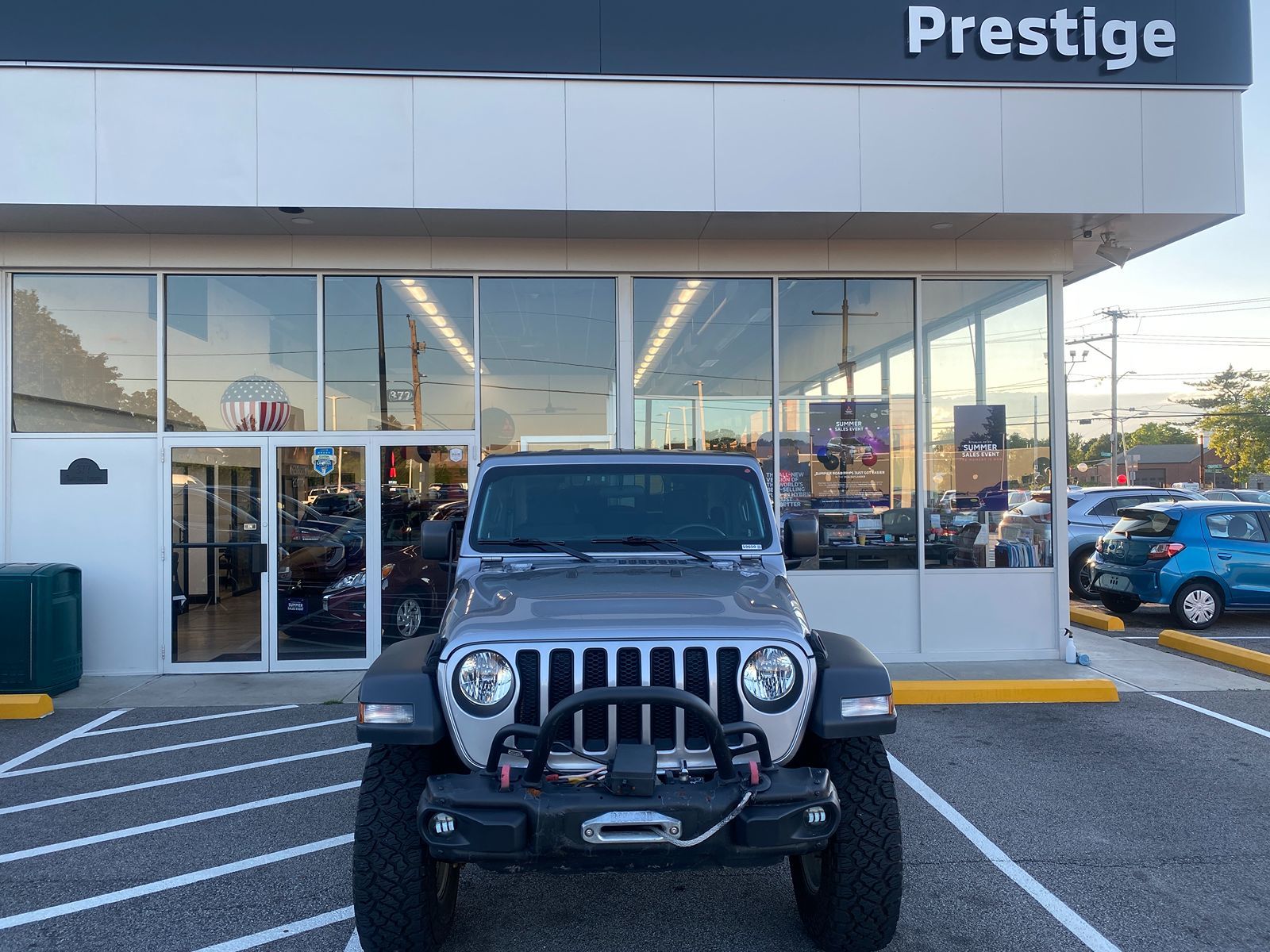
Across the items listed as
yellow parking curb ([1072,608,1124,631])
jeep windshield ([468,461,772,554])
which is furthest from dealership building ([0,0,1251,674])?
jeep windshield ([468,461,772,554])

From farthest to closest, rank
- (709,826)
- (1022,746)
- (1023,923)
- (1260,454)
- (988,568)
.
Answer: (1260,454)
(988,568)
(1022,746)
(1023,923)
(709,826)

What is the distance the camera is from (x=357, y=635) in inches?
341

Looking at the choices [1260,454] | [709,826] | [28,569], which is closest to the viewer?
[709,826]

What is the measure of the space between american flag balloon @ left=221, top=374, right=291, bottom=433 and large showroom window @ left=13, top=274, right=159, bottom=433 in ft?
2.30

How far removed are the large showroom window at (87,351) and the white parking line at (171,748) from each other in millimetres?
3665

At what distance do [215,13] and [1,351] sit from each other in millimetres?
3815

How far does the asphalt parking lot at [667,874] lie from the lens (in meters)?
3.62

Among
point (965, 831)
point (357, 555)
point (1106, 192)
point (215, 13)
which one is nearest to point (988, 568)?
point (1106, 192)

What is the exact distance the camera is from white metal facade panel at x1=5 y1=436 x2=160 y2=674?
27.9 feet

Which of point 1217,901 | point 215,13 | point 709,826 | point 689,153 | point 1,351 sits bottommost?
point 1217,901

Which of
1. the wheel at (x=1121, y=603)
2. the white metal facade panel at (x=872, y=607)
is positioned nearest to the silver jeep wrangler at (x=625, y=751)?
the white metal facade panel at (x=872, y=607)

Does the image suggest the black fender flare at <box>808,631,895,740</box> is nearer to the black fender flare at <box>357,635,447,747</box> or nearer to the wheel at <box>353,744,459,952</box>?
the black fender flare at <box>357,635,447,747</box>

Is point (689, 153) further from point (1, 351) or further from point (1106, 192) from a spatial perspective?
point (1, 351)

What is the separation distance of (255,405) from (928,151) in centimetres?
679
